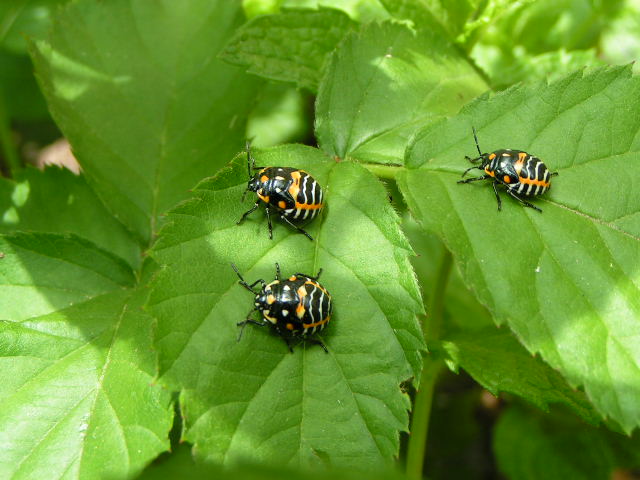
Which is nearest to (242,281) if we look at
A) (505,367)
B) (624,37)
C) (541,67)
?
(505,367)

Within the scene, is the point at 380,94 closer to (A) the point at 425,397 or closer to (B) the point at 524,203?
(B) the point at 524,203

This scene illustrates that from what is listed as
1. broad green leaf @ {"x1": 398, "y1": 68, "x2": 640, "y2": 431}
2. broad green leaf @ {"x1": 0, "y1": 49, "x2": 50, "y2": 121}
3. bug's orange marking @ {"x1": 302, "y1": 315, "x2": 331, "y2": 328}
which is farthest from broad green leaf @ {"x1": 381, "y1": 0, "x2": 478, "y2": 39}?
broad green leaf @ {"x1": 0, "y1": 49, "x2": 50, "y2": 121}

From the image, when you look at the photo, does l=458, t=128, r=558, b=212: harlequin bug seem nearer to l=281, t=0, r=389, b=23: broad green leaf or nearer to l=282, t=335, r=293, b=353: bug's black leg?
Answer: l=282, t=335, r=293, b=353: bug's black leg

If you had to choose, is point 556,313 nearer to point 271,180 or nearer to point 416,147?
point 416,147

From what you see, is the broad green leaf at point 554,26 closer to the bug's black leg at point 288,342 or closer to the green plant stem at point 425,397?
the green plant stem at point 425,397

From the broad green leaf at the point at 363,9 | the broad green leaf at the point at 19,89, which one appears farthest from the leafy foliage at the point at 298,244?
the broad green leaf at the point at 19,89

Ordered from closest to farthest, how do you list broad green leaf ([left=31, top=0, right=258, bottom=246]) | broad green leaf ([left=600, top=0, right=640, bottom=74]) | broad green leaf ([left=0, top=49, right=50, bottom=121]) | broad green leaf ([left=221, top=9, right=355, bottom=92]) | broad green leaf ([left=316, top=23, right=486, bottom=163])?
broad green leaf ([left=316, top=23, right=486, bottom=163]) → broad green leaf ([left=221, top=9, right=355, bottom=92]) → broad green leaf ([left=31, top=0, right=258, bottom=246]) → broad green leaf ([left=600, top=0, right=640, bottom=74]) → broad green leaf ([left=0, top=49, right=50, bottom=121])
